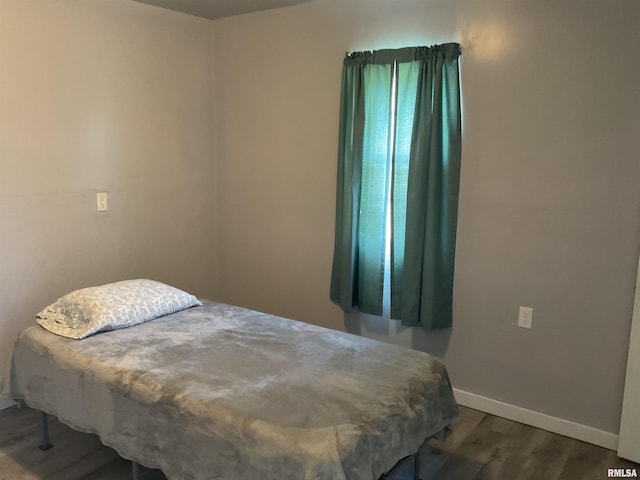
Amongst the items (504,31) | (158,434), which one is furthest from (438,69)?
(158,434)

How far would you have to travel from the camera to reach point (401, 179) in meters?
2.95

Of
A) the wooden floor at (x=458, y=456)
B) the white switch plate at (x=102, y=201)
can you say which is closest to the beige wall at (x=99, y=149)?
the white switch plate at (x=102, y=201)

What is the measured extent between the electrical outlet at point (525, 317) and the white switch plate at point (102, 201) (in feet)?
7.90

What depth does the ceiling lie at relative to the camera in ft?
10.5

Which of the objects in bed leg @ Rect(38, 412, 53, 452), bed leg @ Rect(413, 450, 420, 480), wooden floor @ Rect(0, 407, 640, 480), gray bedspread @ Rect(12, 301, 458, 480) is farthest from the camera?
bed leg @ Rect(38, 412, 53, 452)

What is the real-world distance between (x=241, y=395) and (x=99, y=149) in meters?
1.93

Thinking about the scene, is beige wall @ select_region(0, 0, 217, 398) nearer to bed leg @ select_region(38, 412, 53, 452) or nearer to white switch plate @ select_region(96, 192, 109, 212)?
white switch plate @ select_region(96, 192, 109, 212)

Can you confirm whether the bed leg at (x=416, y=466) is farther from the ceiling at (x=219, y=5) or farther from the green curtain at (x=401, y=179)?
the ceiling at (x=219, y=5)

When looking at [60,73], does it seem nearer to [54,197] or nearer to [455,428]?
[54,197]

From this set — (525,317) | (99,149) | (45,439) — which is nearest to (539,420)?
(525,317)

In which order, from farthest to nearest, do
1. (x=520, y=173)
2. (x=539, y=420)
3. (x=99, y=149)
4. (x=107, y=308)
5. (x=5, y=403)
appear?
(x=99, y=149) → (x=5, y=403) → (x=539, y=420) → (x=520, y=173) → (x=107, y=308)

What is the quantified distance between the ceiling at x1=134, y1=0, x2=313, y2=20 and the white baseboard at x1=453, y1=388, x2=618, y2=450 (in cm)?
251

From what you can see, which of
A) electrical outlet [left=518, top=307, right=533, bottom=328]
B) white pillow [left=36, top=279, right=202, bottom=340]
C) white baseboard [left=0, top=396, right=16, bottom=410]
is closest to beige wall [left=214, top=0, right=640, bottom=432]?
electrical outlet [left=518, top=307, right=533, bottom=328]

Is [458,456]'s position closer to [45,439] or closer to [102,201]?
[45,439]
